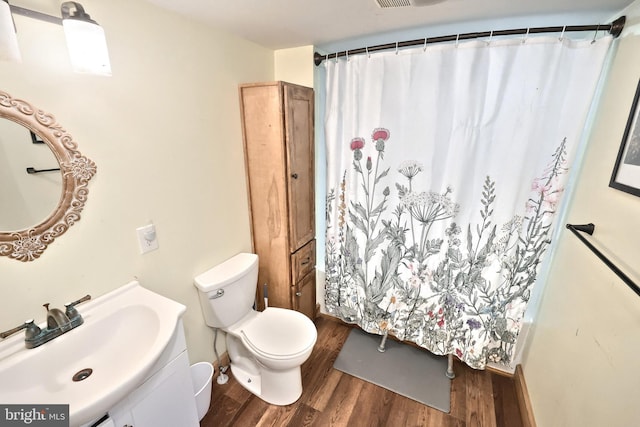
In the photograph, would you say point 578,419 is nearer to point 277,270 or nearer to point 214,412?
point 277,270

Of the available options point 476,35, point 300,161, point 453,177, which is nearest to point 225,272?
point 300,161

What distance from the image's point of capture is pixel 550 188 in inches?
55.1

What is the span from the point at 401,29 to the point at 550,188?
3.86ft

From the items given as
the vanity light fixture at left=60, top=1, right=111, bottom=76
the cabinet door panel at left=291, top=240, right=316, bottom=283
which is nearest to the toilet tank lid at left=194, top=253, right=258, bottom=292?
the cabinet door panel at left=291, top=240, right=316, bottom=283

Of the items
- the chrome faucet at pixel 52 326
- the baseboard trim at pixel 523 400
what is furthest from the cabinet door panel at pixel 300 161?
the baseboard trim at pixel 523 400

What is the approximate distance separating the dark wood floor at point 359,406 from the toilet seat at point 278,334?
0.40 meters

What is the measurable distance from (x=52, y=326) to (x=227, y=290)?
748mm

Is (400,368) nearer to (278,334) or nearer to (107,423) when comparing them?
(278,334)

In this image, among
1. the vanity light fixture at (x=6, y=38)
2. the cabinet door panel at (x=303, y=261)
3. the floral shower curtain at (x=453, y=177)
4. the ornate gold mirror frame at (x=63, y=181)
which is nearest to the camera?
the vanity light fixture at (x=6, y=38)

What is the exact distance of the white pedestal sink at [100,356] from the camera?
820 millimetres

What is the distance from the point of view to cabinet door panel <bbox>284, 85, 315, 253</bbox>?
1.65m

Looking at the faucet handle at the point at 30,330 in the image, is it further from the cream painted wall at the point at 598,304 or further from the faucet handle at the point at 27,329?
the cream painted wall at the point at 598,304

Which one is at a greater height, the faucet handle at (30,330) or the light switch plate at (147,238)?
the light switch plate at (147,238)

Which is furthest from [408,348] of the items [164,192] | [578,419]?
[164,192]
